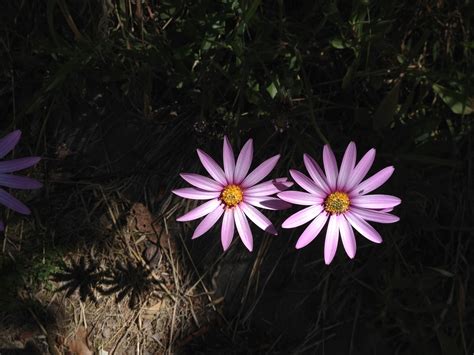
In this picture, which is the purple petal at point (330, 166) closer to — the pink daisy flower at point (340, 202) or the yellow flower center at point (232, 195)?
the pink daisy flower at point (340, 202)

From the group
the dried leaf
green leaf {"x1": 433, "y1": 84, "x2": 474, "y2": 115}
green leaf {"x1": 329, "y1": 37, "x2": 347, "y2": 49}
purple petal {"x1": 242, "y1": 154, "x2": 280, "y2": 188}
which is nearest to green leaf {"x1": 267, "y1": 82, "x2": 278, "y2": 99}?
green leaf {"x1": 329, "y1": 37, "x2": 347, "y2": 49}

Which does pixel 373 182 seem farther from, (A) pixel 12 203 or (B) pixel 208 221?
(A) pixel 12 203

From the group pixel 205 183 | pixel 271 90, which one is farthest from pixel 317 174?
pixel 271 90

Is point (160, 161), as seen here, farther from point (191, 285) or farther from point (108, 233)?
point (191, 285)

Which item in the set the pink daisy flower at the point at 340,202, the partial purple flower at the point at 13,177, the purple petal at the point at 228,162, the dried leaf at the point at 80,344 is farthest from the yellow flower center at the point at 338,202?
the dried leaf at the point at 80,344

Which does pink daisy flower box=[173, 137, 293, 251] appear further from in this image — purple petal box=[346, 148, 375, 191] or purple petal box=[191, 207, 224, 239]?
purple petal box=[346, 148, 375, 191]

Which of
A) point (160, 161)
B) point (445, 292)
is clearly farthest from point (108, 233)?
point (445, 292)
